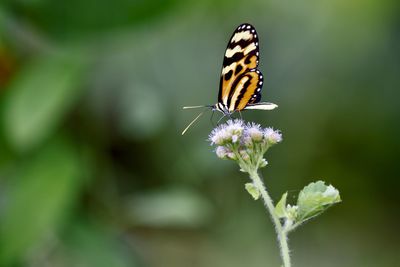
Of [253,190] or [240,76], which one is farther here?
[240,76]

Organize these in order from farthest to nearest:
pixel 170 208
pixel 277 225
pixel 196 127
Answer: pixel 196 127
pixel 170 208
pixel 277 225

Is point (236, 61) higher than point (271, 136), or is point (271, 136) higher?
point (236, 61)

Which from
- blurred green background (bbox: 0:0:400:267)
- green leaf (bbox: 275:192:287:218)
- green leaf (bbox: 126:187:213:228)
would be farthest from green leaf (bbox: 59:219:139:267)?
green leaf (bbox: 275:192:287:218)

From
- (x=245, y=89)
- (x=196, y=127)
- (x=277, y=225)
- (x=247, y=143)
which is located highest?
(x=196, y=127)

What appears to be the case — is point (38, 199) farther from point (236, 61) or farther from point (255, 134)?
point (255, 134)

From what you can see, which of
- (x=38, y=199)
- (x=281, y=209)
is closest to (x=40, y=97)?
(x=38, y=199)

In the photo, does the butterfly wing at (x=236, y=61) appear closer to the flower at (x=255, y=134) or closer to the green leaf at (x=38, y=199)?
the flower at (x=255, y=134)

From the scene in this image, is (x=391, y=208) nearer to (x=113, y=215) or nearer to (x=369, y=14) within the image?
(x=369, y=14)

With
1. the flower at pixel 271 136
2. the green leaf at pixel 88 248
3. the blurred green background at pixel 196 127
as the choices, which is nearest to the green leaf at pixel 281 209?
the flower at pixel 271 136
